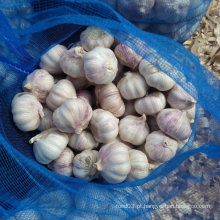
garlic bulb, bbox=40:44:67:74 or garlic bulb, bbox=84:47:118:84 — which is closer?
garlic bulb, bbox=84:47:118:84

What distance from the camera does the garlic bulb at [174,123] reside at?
0.90m

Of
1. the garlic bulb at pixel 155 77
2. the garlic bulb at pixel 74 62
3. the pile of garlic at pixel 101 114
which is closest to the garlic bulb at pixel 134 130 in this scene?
the pile of garlic at pixel 101 114

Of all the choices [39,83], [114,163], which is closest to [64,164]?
[114,163]

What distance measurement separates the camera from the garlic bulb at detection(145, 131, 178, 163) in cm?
90

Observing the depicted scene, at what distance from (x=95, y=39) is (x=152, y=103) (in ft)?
0.95

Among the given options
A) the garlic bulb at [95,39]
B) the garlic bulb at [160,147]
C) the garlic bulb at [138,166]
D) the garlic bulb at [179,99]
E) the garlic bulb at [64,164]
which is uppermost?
the garlic bulb at [95,39]

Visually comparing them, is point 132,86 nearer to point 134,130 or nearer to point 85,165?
point 134,130

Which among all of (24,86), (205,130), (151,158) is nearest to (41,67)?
(24,86)

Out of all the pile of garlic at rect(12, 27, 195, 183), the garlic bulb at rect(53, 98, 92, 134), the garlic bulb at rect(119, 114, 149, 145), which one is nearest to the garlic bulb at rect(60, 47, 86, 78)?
the pile of garlic at rect(12, 27, 195, 183)

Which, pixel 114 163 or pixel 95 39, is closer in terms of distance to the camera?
pixel 114 163

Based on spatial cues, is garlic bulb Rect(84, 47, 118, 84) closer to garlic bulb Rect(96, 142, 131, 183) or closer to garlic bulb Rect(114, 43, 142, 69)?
garlic bulb Rect(114, 43, 142, 69)

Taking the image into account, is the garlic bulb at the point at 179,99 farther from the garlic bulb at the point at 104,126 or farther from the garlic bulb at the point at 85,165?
the garlic bulb at the point at 85,165

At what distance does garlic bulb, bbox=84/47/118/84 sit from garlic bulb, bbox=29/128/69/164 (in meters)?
0.21

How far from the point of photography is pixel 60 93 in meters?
0.91
